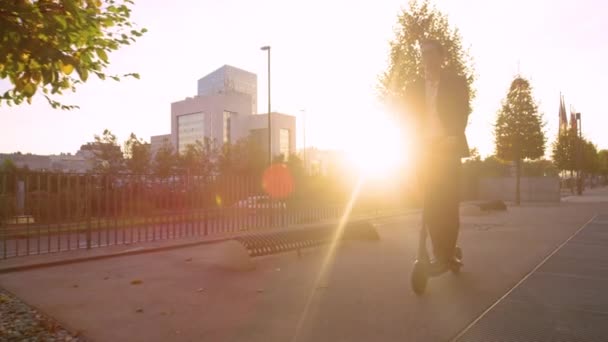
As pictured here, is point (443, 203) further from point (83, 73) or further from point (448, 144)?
point (83, 73)

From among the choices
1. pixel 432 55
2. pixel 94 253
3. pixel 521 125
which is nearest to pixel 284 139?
pixel 521 125

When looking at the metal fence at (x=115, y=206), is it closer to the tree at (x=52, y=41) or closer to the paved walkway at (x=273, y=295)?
the paved walkway at (x=273, y=295)

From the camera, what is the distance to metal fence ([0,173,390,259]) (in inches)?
321

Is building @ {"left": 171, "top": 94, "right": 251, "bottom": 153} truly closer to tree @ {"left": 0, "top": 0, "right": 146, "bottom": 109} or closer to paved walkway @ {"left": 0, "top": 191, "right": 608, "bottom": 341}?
paved walkway @ {"left": 0, "top": 191, "right": 608, "bottom": 341}

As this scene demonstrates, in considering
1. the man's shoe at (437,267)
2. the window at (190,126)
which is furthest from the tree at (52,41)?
the window at (190,126)

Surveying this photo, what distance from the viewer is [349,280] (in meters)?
5.41

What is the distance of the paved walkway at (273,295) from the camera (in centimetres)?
350

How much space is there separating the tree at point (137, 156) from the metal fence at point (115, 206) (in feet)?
59.5

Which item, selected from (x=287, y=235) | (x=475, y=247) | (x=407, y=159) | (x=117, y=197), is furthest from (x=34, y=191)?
(x=475, y=247)

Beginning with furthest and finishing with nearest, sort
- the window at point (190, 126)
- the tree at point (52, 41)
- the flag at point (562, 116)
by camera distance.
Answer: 1. the window at point (190, 126)
2. the flag at point (562, 116)
3. the tree at point (52, 41)

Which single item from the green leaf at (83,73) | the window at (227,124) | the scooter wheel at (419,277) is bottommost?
the scooter wheel at (419,277)

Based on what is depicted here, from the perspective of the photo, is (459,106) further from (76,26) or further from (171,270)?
(171,270)

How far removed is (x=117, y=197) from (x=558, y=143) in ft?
163

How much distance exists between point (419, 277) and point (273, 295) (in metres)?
1.58
